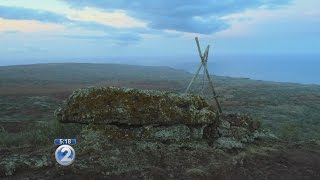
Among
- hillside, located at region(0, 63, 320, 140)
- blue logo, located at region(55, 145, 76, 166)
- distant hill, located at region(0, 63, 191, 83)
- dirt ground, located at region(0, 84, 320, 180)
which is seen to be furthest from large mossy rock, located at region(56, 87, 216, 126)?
distant hill, located at region(0, 63, 191, 83)

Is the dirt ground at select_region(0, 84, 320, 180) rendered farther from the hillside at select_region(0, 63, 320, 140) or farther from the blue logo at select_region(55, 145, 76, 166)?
the hillside at select_region(0, 63, 320, 140)

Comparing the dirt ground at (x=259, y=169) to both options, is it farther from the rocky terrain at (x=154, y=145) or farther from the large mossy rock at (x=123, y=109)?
the large mossy rock at (x=123, y=109)

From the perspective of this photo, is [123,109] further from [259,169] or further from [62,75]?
[62,75]

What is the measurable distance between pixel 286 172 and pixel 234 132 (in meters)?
2.38

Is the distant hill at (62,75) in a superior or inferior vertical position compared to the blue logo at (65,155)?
inferior

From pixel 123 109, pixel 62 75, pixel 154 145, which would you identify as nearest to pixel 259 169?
pixel 154 145

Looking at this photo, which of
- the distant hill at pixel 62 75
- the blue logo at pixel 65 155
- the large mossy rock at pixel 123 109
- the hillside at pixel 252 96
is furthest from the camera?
the distant hill at pixel 62 75

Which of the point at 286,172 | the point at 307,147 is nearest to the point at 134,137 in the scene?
the point at 286,172

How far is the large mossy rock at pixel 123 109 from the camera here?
37.7 ft

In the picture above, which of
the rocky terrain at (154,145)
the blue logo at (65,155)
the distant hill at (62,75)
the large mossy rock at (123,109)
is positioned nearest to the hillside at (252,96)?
the distant hill at (62,75)

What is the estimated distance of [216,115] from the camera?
41.2ft

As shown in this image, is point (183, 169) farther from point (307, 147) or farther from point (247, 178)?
point (307, 147)

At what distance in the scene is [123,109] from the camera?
11.5 metres

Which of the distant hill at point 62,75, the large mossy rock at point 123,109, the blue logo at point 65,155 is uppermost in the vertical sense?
the large mossy rock at point 123,109
